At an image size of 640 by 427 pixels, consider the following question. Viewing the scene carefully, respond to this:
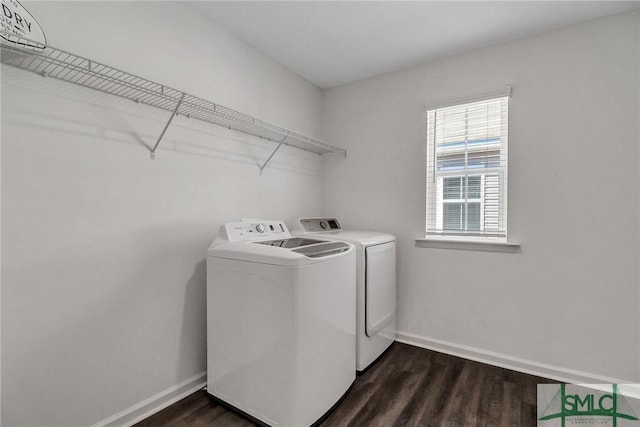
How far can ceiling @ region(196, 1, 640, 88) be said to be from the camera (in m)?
1.76

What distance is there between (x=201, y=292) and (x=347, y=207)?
5.07 feet

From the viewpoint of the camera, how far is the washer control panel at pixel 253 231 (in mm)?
1764

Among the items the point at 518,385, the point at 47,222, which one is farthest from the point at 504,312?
the point at 47,222

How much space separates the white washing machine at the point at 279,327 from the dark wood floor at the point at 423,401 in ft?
0.33

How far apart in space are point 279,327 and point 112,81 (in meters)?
1.35

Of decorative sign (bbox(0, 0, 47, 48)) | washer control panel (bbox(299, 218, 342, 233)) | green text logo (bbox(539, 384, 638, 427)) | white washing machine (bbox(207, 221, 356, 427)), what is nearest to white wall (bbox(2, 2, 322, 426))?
decorative sign (bbox(0, 0, 47, 48))

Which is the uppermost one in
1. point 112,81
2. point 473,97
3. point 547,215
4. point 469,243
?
point 473,97

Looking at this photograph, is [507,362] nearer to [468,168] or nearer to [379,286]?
[379,286]

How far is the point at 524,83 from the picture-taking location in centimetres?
206

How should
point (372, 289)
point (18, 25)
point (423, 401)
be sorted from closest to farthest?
1. point (18, 25)
2. point (423, 401)
3. point (372, 289)

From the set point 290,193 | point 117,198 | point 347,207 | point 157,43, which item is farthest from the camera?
point 347,207

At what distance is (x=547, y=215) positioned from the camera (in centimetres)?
199

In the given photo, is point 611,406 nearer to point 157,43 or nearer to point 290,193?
point 290,193

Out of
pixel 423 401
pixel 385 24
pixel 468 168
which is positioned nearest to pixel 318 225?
pixel 468 168
